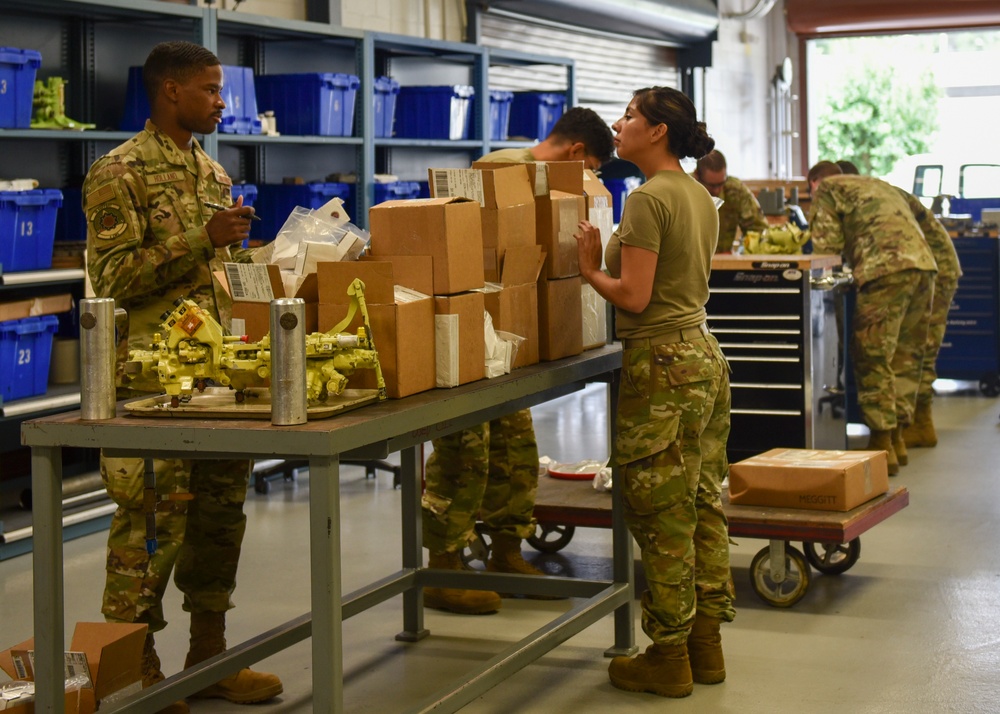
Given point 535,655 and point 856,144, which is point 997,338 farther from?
point 856,144

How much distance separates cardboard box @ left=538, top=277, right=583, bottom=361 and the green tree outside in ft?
53.8

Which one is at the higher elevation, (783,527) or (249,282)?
(249,282)

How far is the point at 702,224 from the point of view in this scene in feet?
11.1

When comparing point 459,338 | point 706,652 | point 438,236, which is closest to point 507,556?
point 706,652

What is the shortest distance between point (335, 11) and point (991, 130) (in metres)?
12.1

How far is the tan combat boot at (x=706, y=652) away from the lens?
3.58 meters

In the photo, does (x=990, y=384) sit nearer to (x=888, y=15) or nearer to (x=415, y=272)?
(x=888, y=15)

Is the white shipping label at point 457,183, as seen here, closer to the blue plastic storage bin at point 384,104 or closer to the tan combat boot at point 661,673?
the tan combat boot at point 661,673

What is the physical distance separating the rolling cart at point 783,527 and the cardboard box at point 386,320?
1690 millimetres

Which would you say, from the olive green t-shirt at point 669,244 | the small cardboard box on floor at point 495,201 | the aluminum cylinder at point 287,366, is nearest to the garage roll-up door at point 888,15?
the olive green t-shirt at point 669,244

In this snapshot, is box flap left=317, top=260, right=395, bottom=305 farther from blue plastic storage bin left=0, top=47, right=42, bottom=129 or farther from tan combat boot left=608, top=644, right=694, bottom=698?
blue plastic storage bin left=0, top=47, right=42, bottom=129

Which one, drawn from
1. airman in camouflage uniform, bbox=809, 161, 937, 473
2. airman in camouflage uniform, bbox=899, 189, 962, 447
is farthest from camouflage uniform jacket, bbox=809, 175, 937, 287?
airman in camouflage uniform, bbox=899, 189, 962, 447

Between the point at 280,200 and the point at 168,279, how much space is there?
345 cm

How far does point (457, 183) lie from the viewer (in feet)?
10.5
